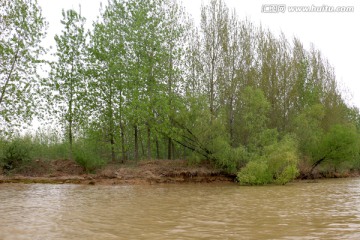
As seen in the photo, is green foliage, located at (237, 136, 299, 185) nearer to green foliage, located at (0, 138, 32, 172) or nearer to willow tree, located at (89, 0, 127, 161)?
willow tree, located at (89, 0, 127, 161)

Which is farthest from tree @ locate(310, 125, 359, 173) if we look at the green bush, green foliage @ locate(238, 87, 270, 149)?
the green bush

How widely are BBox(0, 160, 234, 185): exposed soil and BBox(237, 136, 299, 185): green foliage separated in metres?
3.75

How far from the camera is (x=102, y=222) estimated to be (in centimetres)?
922

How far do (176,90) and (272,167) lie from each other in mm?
11592

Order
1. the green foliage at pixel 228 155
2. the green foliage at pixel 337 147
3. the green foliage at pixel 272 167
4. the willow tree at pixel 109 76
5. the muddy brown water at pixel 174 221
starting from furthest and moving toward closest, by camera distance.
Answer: the green foliage at pixel 337 147 < the willow tree at pixel 109 76 < the green foliage at pixel 228 155 < the green foliage at pixel 272 167 < the muddy brown water at pixel 174 221

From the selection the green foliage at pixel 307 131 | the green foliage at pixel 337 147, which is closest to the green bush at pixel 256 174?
the green foliage at pixel 307 131

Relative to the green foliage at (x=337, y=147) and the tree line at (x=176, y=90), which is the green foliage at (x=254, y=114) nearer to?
the tree line at (x=176, y=90)

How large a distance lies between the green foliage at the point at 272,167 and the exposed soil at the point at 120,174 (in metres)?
3.75

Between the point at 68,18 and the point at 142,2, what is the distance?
22.5 ft

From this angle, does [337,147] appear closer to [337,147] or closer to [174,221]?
[337,147]

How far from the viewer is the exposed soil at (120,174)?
25.2m

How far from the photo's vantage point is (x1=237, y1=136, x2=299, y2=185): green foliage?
24469 mm

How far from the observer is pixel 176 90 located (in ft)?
105

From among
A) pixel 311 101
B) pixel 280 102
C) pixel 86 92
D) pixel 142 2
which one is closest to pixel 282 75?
pixel 280 102
